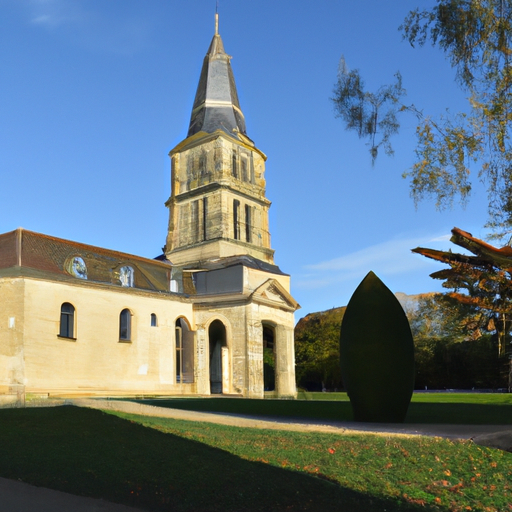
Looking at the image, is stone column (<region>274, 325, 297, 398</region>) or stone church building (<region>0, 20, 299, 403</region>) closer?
stone church building (<region>0, 20, 299, 403</region>)

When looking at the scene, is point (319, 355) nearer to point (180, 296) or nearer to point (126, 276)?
point (180, 296)

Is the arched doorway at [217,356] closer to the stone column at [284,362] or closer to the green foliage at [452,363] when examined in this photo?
the stone column at [284,362]

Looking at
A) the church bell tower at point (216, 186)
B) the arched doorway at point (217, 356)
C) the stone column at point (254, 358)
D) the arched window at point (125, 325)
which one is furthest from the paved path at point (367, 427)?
the church bell tower at point (216, 186)

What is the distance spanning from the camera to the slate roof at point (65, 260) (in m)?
29.6

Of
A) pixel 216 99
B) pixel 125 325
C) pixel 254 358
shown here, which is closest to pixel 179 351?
pixel 125 325

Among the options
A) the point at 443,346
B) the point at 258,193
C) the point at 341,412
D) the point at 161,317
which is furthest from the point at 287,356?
the point at 341,412

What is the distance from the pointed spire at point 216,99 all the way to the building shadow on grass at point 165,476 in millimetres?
36277

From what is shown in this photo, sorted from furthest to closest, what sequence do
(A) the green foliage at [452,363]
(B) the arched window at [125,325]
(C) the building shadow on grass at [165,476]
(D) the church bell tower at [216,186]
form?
1. (A) the green foliage at [452,363]
2. (D) the church bell tower at [216,186]
3. (B) the arched window at [125,325]
4. (C) the building shadow on grass at [165,476]

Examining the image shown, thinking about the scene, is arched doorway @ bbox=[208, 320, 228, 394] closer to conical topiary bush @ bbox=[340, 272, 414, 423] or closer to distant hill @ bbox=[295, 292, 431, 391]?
distant hill @ bbox=[295, 292, 431, 391]

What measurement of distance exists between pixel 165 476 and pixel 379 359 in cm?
736

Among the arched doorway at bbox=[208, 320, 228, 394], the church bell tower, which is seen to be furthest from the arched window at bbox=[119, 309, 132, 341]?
the arched doorway at bbox=[208, 320, 228, 394]

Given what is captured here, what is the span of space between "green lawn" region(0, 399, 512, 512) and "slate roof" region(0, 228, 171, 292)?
19945 millimetres

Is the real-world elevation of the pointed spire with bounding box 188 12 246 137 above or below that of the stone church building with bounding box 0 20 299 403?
above

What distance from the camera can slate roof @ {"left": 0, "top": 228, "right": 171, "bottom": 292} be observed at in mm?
29641
